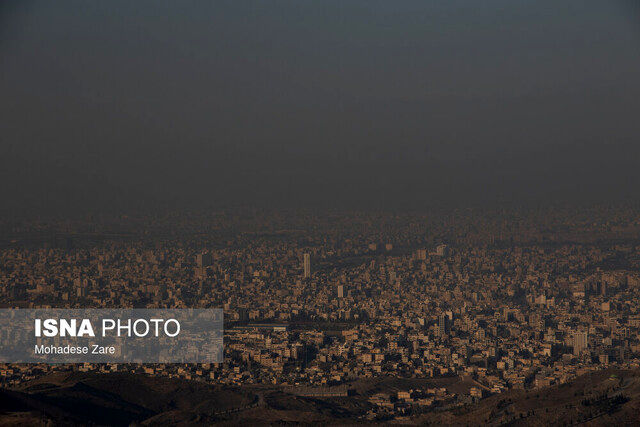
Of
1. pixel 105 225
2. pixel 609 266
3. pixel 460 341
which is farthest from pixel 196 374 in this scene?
pixel 609 266

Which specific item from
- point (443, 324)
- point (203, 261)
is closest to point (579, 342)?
point (443, 324)

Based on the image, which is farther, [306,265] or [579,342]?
[306,265]

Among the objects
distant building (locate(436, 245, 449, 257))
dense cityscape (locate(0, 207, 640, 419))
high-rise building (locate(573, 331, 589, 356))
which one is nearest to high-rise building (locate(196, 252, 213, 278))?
dense cityscape (locate(0, 207, 640, 419))

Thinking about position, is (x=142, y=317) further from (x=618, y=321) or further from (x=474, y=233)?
(x=474, y=233)

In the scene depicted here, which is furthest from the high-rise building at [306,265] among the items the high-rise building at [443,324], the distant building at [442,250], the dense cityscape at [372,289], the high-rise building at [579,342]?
the high-rise building at [579,342]

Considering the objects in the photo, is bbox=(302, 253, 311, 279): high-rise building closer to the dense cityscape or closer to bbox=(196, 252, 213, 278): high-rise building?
the dense cityscape

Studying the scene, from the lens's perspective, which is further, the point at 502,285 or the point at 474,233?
the point at 474,233

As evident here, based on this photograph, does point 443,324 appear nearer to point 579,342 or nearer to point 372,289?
point 579,342
